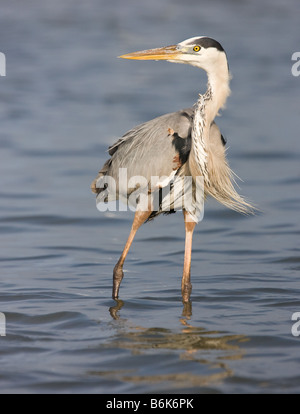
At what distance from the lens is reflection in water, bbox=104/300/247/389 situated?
549 cm

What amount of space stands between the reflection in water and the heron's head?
2.17 metres

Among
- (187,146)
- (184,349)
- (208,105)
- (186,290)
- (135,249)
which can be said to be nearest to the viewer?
(184,349)

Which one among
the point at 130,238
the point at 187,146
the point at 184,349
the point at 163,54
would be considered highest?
the point at 163,54

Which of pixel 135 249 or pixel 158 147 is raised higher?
pixel 135 249

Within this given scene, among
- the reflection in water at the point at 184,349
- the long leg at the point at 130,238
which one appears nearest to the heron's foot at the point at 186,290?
the reflection in water at the point at 184,349

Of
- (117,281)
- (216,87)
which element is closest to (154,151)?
(216,87)

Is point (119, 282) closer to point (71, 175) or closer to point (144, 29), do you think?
point (71, 175)

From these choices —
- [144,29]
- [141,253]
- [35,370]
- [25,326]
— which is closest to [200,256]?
[141,253]

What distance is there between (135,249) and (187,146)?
262cm

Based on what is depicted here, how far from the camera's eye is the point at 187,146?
7129mm

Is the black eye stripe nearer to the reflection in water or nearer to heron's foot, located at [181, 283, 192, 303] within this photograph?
heron's foot, located at [181, 283, 192, 303]

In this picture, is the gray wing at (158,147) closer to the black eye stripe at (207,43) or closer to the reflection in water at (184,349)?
the black eye stripe at (207,43)

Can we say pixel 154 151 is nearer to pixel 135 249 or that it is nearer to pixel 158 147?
pixel 158 147

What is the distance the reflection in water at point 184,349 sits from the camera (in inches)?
216
